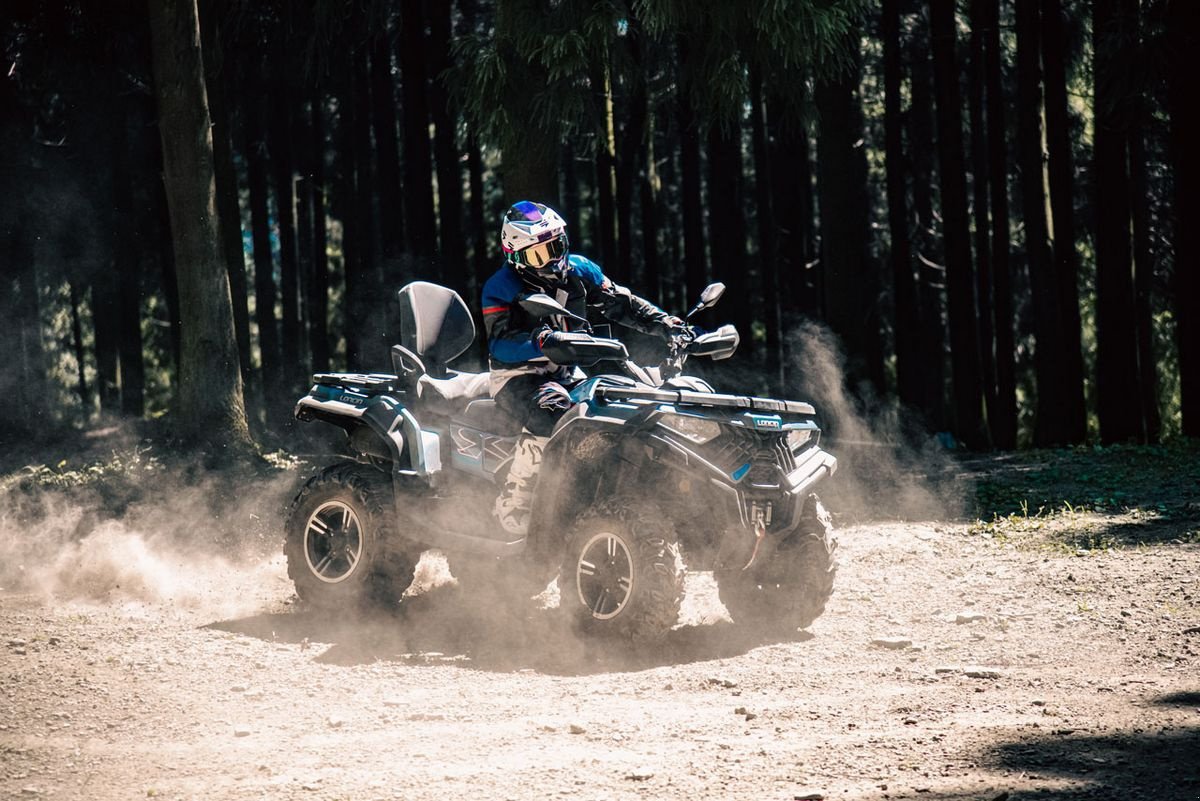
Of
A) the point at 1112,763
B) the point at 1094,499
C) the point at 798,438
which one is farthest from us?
the point at 1094,499

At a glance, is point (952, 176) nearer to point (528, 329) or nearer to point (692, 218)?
point (692, 218)

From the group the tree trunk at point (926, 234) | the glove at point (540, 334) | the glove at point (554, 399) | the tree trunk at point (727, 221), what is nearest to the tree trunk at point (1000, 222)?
the tree trunk at point (926, 234)

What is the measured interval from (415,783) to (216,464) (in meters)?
9.98

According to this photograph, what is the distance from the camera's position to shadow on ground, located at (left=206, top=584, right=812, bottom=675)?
7285 millimetres

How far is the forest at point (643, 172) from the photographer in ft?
48.5

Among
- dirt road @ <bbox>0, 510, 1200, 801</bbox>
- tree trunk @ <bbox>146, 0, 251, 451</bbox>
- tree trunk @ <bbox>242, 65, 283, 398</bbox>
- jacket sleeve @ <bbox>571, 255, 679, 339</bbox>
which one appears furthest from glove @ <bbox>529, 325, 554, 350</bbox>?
tree trunk @ <bbox>242, 65, 283, 398</bbox>

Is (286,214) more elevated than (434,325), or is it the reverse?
(286,214)

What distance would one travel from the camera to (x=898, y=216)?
73.0 feet

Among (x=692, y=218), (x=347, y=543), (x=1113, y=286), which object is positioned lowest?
(x=347, y=543)

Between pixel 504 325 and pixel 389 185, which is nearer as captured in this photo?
pixel 504 325

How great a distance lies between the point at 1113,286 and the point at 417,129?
10.7 metres

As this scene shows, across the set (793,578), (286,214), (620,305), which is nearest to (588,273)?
(620,305)

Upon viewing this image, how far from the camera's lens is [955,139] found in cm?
2048

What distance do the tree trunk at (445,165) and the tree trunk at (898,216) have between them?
7.30 m
